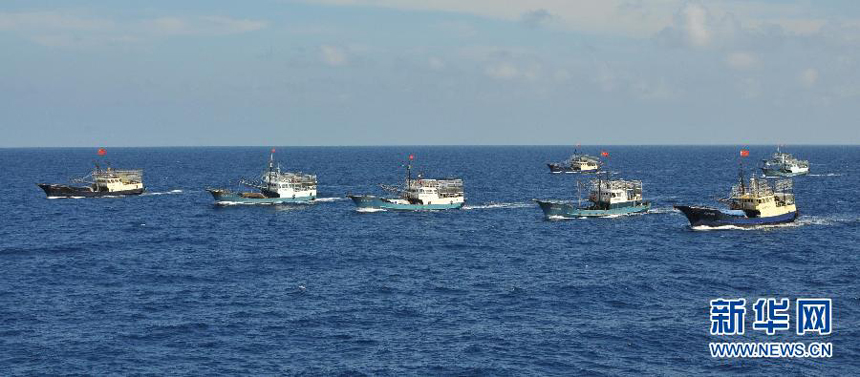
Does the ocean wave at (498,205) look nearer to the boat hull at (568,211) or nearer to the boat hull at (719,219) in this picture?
the boat hull at (568,211)

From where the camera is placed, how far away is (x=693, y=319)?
217 feet

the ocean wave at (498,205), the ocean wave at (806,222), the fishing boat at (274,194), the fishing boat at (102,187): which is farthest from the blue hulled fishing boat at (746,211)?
the fishing boat at (102,187)

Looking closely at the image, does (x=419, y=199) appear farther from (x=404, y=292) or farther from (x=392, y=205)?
(x=404, y=292)

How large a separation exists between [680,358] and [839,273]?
37.6 meters

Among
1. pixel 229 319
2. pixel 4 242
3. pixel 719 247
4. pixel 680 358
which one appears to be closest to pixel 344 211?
pixel 4 242

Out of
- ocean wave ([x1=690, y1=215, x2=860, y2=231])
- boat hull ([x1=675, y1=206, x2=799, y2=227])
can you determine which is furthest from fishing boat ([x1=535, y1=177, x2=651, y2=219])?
ocean wave ([x1=690, y1=215, x2=860, y2=231])

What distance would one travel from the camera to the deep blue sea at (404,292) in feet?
185

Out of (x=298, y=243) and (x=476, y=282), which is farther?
(x=298, y=243)

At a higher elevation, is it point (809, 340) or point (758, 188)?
point (758, 188)

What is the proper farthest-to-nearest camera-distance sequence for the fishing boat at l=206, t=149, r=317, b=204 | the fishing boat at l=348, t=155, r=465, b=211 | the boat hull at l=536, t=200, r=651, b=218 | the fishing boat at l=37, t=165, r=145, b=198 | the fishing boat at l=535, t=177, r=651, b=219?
the fishing boat at l=37, t=165, r=145, b=198, the fishing boat at l=206, t=149, r=317, b=204, the fishing boat at l=348, t=155, r=465, b=211, the fishing boat at l=535, t=177, r=651, b=219, the boat hull at l=536, t=200, r=651, b=218

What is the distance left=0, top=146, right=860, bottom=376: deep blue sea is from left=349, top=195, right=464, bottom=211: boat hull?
281 inches

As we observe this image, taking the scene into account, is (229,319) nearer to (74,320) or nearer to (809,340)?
(74,320)

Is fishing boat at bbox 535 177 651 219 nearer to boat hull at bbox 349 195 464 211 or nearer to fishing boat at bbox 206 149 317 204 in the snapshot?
boat hull at bbox 349 195 464 211

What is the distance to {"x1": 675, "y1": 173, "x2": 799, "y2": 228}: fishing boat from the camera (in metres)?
115
